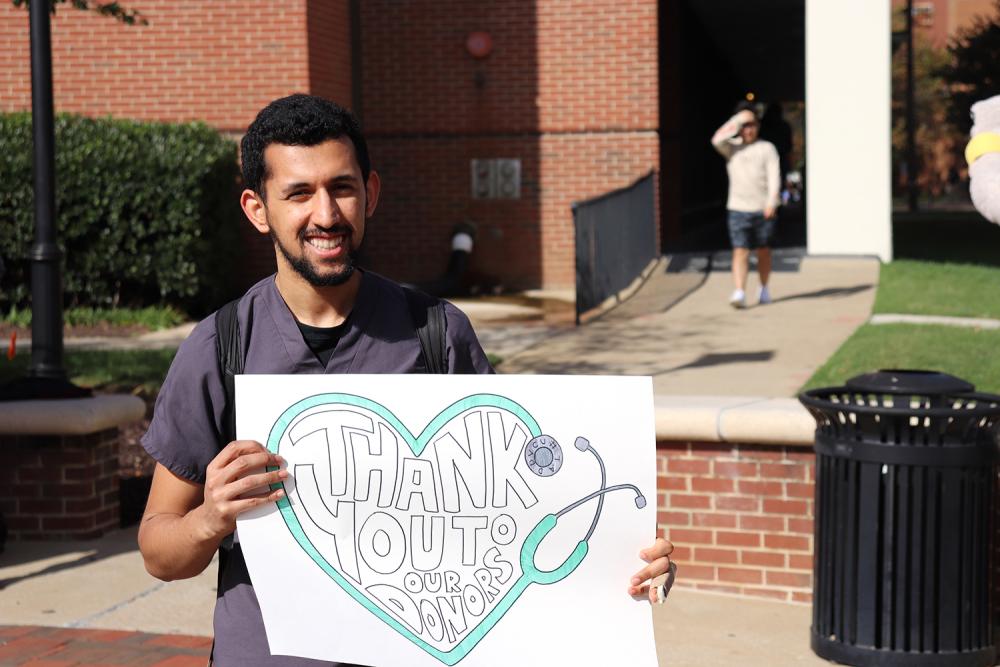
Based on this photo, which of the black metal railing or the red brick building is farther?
the red brick building

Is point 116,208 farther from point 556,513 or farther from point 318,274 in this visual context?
point 556,513

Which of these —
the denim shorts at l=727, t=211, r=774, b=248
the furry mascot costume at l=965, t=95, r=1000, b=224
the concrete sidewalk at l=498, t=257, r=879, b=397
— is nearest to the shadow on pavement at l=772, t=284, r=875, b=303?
the concrete sidewalk at l=498, t=257, r=879, b=397

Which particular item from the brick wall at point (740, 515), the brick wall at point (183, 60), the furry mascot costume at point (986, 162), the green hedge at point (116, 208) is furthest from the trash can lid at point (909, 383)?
the brick wall at point (183, 60)

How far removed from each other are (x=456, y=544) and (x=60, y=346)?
534 cm

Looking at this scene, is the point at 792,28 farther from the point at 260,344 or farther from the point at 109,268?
the point at 260,344

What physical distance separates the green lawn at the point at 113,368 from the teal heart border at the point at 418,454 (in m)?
7.36

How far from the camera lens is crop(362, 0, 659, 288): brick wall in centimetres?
1736

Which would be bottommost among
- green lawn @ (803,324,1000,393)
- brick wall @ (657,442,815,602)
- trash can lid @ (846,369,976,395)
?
brick wall @ (657,442,815,602)

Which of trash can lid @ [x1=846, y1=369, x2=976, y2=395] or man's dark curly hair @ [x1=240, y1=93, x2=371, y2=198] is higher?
man's dark curly hair @ [x1=240, y1=93, x2=371, y2=198]

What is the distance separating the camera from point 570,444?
2.66m

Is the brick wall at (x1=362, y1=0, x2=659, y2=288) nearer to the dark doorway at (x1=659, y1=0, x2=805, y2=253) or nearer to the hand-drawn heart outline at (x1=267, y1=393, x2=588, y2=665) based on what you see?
the dark doorway at (x1=659, y1=0, x2=805, y2=253)

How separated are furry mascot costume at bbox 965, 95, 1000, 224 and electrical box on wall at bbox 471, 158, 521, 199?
1473 cm

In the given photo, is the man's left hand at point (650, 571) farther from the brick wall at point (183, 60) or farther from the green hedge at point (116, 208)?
the brick wall at point (183, 60)

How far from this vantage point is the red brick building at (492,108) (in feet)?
56.7
